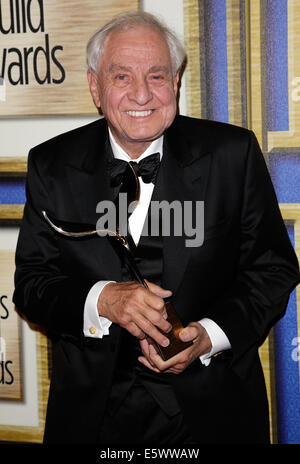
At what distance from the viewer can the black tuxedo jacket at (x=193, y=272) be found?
5.66ft

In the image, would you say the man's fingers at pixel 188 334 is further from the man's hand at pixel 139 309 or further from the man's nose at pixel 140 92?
the man's nose at pixel 140 92

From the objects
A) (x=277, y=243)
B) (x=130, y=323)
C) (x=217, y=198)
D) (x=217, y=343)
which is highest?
(x=217, y=198)

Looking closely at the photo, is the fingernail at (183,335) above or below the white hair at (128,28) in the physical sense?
below

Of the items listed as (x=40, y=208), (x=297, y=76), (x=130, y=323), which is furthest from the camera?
(x=297, y=76)

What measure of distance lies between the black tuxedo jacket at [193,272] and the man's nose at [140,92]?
0.65ft

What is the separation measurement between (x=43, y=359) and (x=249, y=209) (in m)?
1.06

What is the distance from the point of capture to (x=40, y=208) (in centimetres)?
183

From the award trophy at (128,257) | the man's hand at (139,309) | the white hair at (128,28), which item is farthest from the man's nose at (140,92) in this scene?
the man's hand at (139,309)

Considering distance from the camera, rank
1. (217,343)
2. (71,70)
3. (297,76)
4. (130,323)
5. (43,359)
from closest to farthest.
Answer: (130,323), (217,343), (297,76), (71,70), (43,359)

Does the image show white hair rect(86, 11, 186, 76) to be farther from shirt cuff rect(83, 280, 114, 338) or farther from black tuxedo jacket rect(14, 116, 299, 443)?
shirt cuff rect(83, 280, 114, 338)

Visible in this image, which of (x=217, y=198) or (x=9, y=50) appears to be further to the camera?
(x=9, y=50)

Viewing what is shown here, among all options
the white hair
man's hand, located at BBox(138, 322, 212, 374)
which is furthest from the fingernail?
the white hair

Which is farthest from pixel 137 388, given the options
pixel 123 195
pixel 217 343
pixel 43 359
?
pixel 43 359

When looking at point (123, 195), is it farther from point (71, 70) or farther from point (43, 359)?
point (43, 359)
